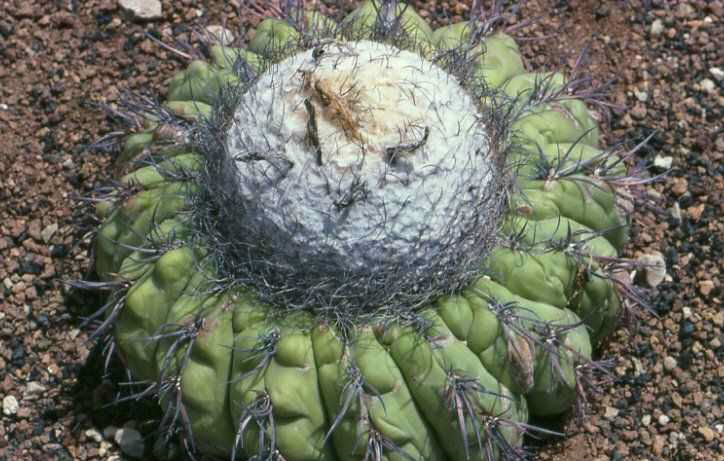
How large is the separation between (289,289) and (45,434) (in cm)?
118

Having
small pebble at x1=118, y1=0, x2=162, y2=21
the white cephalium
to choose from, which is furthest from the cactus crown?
small pebble at x1=118, y1=0, x2=162, y2=21

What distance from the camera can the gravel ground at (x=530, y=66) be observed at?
3.24 meters

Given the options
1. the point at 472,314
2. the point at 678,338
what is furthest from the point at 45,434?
the point at 678,338

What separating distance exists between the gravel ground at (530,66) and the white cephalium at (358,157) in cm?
91

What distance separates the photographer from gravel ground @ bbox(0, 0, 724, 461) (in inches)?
128

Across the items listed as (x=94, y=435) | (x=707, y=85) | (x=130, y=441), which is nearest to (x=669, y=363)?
(x=707, y=85)

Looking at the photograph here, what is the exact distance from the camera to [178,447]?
3162 millimetres

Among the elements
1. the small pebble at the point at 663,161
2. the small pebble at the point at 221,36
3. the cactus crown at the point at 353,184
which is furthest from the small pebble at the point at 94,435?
the small pebble at the point at 663,161

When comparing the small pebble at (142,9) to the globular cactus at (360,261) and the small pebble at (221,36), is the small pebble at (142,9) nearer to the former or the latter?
the small pebble at (221,36)

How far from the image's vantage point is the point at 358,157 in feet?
7.75

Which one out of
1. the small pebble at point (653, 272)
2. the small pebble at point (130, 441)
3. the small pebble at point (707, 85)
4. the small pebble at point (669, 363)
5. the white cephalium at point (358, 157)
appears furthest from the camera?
the small pebble at point (707, 85)

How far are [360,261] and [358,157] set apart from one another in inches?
10.5

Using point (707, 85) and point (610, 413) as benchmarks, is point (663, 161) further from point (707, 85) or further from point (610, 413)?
point (610, 413)

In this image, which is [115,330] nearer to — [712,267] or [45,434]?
[45,434]
